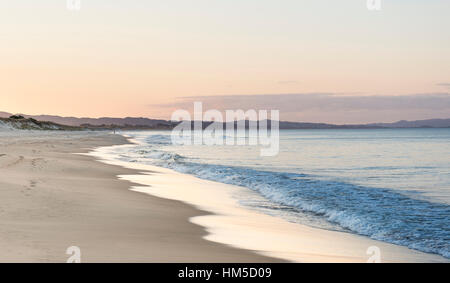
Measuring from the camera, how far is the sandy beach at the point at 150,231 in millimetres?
7621

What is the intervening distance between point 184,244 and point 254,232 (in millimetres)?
2239

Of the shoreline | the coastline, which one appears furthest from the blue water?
the coastline

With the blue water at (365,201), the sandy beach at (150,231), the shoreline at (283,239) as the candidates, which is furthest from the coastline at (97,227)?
the blue water at (365,201)

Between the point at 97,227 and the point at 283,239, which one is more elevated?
the point at 97,227

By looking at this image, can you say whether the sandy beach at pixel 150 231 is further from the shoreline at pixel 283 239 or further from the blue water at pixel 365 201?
the blue water at pixel 365 201

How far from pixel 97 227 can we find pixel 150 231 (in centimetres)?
111

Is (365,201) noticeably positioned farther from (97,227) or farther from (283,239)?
(97,227)

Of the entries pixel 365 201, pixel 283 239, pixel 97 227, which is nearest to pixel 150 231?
pixel 97 227

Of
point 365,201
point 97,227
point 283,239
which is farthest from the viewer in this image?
point 365,201

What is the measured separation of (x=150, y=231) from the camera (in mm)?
9641

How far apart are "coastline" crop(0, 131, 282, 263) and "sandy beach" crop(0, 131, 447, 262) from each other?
0.02 metres
